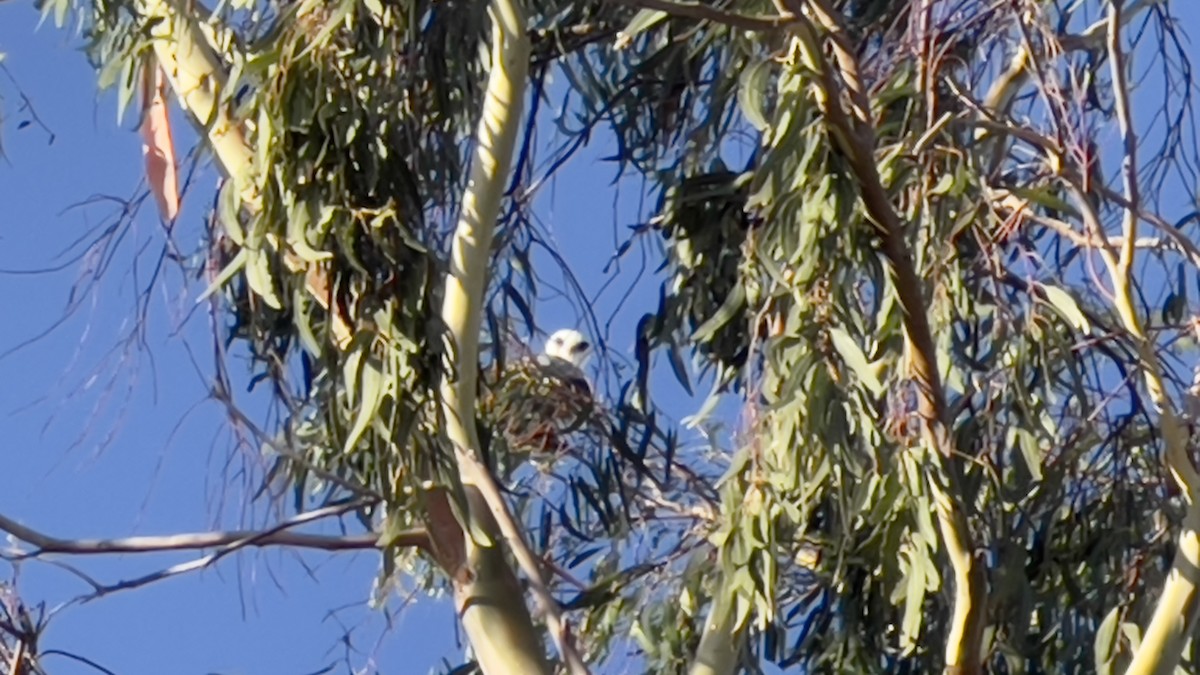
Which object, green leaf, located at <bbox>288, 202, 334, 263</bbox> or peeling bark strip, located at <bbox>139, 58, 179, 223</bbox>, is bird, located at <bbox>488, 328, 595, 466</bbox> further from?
green leaf, located at <bbox>288, 202, 334, 263</bbox>

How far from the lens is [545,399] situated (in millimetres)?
3234

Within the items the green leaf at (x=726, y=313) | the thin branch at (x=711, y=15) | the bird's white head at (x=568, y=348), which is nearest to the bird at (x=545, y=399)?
the bird's white head at (x=568, y=348)

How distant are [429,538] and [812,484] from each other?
57 cm

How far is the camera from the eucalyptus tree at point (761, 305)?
2.32m

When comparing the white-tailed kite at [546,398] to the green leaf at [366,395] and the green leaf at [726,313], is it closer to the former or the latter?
the green leaf at [726,313]

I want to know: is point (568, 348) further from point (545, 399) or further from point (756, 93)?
point (756, 93)

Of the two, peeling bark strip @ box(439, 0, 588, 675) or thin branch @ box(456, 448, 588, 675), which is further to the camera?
peeling bark strip @ box(439, 0, 588, 675)

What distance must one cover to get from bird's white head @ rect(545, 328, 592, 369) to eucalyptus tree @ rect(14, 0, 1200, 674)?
8cm

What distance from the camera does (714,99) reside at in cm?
288

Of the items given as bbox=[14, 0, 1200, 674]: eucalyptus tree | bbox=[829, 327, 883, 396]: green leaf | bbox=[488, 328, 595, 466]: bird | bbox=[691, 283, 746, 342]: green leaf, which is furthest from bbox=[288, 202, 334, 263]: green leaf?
bbox=[488, 328, 595, 466]: bird

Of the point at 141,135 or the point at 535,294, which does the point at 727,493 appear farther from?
the point at 141,135

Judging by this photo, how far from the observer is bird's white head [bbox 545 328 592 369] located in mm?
3209

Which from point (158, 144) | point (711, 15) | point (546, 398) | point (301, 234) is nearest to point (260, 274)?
point (301, 234)

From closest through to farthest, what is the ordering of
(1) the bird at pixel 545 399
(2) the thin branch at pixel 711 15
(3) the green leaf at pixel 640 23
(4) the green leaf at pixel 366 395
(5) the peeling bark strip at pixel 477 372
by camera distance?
(2) the thin branch at pixel 711 15 < (4) the green leaf at pixel 366 395 < (3) the green leaf at pixel 640 23 < (5) the peeling bark strip at pixel 477 372 < (1) the bird at pixel 545 399
